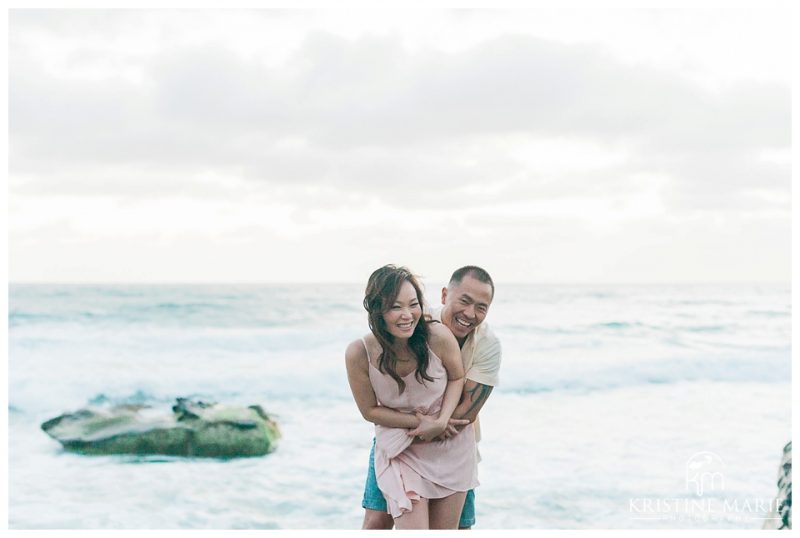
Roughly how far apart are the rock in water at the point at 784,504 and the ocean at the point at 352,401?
115 inches

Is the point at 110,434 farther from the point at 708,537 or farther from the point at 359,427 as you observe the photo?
the point at 708,537

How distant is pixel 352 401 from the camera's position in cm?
1373

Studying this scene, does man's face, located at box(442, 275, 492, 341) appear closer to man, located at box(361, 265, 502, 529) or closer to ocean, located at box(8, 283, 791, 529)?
man, located at box(361, 265, 502, 529)

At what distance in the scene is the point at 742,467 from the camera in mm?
9844

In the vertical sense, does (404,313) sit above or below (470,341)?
above

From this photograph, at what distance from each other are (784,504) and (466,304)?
2.67 m

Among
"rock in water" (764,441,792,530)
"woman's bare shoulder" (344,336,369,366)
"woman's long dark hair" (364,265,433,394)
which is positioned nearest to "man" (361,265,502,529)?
"woman's long dark hair" (364,265,433,394)

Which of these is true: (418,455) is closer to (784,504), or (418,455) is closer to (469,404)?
(469,404)

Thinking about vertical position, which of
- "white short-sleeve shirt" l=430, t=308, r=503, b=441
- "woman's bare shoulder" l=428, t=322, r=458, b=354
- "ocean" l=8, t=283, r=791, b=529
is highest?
"woman's bare shoulder" l=428, t=322, r=458, b=354

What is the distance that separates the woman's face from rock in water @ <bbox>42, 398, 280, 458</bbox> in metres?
7.15

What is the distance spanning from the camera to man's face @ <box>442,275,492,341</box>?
2811mm

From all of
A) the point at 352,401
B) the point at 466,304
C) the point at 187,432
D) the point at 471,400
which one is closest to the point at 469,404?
the point at 471,400

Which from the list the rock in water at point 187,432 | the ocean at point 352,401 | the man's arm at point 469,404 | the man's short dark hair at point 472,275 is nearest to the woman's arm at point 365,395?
the man's arm at point 469,404

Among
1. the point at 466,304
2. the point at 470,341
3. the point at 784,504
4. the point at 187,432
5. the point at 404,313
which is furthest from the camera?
the point at 187,432
